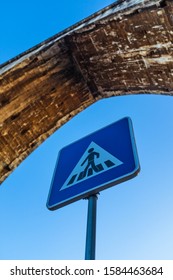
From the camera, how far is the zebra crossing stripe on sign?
1689mm

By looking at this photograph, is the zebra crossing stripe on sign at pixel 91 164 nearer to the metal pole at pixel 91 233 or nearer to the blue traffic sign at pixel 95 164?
the blue traffic sign at pixel 95 164

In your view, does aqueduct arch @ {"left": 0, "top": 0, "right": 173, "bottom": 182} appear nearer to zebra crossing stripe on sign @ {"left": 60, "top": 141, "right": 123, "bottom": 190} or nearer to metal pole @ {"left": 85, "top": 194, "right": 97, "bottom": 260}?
zebra crossing stripe on sign @ {"left": 60, "top": 141, "right": 123, "bottom": 190}

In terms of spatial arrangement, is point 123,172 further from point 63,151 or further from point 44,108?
point 44,108

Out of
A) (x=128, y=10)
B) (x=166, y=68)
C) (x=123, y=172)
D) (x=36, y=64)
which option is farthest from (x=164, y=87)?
(x=123, y=172)

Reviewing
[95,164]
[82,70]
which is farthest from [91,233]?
[82,70]

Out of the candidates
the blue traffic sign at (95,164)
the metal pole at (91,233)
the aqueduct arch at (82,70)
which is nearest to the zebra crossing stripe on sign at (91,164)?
the blue traffic sign at (95,164)

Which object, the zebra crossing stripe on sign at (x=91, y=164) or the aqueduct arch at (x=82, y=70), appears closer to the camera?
the zebra crossing stripe on sign at (x=91, y=164)

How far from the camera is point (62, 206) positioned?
67.2 inches

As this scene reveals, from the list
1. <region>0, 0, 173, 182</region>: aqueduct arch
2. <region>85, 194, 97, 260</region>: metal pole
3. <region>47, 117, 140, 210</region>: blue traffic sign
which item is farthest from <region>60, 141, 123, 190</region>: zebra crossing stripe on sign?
<region>0, 0, 173, 182</region>: aqueduct arch

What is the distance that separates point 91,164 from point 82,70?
4.99m

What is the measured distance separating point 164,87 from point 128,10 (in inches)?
60.0

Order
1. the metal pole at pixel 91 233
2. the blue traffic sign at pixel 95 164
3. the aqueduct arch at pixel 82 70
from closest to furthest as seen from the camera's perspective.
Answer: the metal pole at pixel 91 233
the blue traffic sign at pixel 95 164
the aqueduct arch at pixel 82 70

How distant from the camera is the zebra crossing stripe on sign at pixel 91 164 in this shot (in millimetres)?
1689

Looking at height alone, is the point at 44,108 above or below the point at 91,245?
above
